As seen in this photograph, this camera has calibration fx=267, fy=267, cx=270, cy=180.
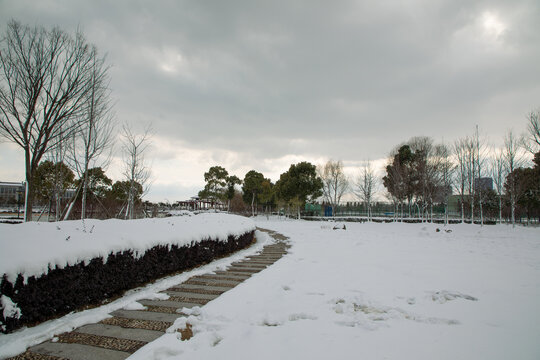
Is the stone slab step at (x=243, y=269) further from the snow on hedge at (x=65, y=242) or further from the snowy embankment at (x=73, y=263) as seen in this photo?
the snow on hedge at (x=65, y=242)

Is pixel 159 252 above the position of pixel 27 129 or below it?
below

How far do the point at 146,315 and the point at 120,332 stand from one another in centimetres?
44

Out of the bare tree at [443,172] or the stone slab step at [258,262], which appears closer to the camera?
the stone slab step at [258,262]

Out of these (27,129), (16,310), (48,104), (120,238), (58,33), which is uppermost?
(58,33)

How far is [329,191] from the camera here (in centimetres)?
3553

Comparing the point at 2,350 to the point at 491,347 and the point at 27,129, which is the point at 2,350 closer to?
the point at 491,347

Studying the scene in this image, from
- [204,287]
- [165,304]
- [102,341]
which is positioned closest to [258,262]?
[204,287]

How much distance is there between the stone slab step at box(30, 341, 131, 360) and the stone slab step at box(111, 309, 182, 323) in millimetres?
647

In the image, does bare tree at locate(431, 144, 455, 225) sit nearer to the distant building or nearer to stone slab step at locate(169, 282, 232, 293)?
the distant building

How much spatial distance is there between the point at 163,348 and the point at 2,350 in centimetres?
126

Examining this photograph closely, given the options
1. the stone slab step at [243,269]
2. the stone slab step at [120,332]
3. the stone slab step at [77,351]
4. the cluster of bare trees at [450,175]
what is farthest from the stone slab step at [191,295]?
the cluster of bare trees at [450,175]

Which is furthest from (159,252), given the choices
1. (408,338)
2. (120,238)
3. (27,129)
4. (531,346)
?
(531,346)

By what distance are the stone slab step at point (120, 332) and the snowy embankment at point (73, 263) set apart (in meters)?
0.56

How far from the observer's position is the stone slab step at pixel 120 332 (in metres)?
2.40
